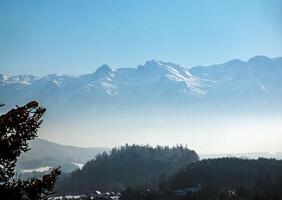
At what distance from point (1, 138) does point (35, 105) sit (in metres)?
1.96

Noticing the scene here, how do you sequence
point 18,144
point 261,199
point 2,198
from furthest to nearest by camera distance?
1. point 261,199
2. point 18,144
3. point 2,198

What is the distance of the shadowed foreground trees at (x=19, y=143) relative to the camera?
811 inches

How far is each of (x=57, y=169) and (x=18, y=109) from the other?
3103 millimetres

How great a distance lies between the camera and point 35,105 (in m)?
21.0

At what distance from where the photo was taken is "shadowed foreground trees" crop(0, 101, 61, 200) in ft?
67.6

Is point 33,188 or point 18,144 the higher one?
point 18,144

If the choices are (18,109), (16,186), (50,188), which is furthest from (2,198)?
(18,109)

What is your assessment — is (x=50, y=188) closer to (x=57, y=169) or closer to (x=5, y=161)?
(x=57, y=169)

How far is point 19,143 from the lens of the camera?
21000 millimetres

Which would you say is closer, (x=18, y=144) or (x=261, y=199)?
(x=18, y=144)

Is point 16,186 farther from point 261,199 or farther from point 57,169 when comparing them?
point 261,199

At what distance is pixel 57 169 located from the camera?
845 inches

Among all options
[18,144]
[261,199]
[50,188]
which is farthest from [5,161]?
[261,199]

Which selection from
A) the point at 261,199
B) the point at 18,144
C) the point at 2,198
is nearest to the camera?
the point at 2,198
